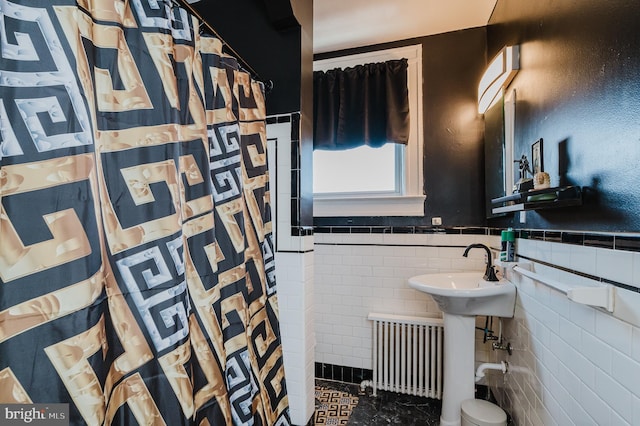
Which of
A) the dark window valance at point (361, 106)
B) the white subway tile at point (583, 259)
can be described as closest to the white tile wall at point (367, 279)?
the dark window valance at point (361, 106)

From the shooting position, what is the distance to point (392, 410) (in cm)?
199

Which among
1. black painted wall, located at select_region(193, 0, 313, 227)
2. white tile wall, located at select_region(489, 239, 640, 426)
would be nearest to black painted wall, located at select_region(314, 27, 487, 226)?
white tile wall, located at select_region(489, 239, 640, 426)

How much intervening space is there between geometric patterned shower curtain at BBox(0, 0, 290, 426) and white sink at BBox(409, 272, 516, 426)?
3.60 feet

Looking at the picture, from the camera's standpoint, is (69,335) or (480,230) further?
(480,230)

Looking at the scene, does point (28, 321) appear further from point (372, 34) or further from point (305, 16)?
point (372, 34)

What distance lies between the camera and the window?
Answer: 7.43ft

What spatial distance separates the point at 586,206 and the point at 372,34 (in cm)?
186

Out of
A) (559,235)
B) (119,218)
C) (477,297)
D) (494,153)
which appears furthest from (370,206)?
Answer: (119,218)

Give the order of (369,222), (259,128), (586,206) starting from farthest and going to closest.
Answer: (369,222), (259,128), (586,206)

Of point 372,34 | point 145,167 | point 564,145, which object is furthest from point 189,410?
point 372,34

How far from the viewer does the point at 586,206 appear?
0.95m

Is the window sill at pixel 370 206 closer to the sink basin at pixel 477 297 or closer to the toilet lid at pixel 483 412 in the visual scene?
the sink basin at pixel 477 297

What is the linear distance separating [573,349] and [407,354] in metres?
1.24

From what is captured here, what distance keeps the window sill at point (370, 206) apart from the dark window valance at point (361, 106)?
1.34ft
